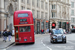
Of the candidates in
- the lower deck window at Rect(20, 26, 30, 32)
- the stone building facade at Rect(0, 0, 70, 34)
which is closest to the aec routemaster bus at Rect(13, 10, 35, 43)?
the lower deck window at Rect(20, 26, 30, 32)

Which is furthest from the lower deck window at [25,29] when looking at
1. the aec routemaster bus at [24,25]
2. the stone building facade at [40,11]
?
the stone building facade at [40,11]

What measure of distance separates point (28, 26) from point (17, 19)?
161 centimetres

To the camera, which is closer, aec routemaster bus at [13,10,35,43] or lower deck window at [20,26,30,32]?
aec routemaster bus at [13,10,35,43]

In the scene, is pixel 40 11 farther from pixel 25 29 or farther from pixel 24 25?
pixel 24 25

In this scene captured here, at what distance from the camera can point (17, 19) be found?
2441 cm

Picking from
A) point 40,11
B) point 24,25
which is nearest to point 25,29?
point 24,25

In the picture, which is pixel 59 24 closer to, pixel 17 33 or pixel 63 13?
pixel 63 13

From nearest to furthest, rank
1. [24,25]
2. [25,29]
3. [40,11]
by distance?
[24,25]
[25,29]
[40,11]

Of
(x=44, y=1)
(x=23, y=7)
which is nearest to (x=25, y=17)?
(x=23, y=7)

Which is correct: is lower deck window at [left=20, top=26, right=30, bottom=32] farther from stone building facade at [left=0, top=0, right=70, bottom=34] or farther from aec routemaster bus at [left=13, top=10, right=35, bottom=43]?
stone building facade at [left=0, top=0, right=70, bottom=34]

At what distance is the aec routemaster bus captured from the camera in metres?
24.5

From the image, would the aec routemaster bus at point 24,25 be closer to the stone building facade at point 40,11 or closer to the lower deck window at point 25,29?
the lower deck window at point 25,29

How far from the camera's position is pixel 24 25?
81.0 ft

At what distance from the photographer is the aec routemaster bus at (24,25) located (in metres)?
24.5
